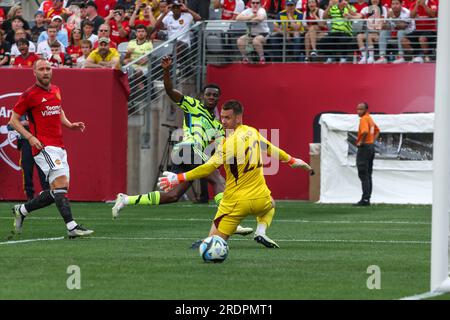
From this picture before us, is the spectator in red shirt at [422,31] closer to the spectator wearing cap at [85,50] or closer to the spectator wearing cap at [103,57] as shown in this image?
the spectator wearing cap at [103,57]

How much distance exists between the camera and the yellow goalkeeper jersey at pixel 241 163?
13.6 m

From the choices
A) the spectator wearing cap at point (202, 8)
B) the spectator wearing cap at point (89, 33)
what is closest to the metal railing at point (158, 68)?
the spectator wearing cap at point (202, 8)

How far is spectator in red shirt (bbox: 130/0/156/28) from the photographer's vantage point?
30245 millimetres

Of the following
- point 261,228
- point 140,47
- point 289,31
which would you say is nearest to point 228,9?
point 289,31

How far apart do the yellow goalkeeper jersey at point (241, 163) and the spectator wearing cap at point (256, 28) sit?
15375 mm

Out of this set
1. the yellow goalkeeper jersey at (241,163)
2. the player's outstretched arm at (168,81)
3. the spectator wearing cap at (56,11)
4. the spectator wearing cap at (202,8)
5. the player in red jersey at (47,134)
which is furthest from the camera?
the spectator wearing cap at (56,11)

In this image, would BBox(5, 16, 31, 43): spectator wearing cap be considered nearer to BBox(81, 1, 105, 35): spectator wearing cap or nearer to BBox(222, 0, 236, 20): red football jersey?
BBox(81, 1, 105, 35): spectator wearing cap

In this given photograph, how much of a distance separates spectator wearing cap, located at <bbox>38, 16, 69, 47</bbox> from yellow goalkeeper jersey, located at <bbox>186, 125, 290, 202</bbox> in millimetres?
16274

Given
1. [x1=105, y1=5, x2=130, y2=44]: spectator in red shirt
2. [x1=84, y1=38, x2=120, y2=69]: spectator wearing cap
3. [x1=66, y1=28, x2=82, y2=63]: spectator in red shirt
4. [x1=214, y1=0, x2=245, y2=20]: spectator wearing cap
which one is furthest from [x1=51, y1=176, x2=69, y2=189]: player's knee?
[x1=214, y1=0, x2=245, y2=20]: spectator wearing cap

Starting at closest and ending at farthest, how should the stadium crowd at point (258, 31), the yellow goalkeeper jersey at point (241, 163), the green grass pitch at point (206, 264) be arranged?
→ the green grass pitch at point (206, 264) → the yellow goalkeeper jersey at point (241, 163) → the stadium crowd at point (258, 31)

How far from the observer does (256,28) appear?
1156 inches

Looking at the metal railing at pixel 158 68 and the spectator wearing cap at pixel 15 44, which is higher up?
the spectator wearing cap at pixel 15 44
